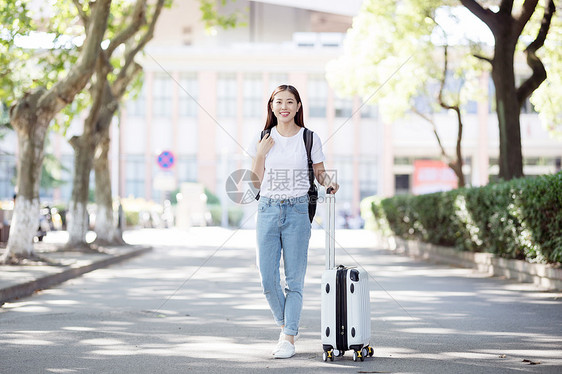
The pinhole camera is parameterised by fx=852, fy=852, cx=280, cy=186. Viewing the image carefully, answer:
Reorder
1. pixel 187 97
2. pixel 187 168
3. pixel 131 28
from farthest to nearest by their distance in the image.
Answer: pixel 187 97
pixel 187 168
pixel 131 28

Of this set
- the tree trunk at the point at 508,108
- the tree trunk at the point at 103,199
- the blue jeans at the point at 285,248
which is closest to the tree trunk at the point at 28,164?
the tree trunk at the point at 103,199

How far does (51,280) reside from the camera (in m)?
12.7

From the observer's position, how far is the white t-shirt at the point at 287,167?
620 centimetres

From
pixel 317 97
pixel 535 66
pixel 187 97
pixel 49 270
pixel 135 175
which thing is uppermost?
pixel 317 97

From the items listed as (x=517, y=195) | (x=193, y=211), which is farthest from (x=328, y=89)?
(x=517, y=195)

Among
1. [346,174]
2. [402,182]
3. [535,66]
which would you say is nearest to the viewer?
[535,66]

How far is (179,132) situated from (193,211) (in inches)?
678

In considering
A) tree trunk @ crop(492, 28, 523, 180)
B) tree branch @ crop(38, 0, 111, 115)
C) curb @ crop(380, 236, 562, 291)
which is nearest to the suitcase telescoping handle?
curb @ crop(380, 236, 562, 291)

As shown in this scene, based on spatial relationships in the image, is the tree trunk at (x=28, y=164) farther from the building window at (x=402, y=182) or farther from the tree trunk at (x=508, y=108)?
the building window at (x=402, y=182)

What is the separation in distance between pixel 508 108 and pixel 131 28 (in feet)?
27.2

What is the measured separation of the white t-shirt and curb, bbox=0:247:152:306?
5.18 meters

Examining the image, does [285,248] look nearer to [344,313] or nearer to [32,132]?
[344,313]

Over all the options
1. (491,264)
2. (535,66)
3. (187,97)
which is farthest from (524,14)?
(187,97)

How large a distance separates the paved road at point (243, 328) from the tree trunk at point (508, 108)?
130 inches
